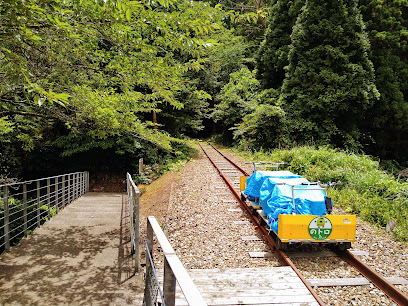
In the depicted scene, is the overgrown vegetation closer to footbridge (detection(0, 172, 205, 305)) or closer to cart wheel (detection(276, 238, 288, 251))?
cart wheel (detection(276, 238, 288, 251))

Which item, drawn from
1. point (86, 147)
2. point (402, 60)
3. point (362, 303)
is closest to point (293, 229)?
point (362, 303)

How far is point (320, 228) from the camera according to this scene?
5270mm

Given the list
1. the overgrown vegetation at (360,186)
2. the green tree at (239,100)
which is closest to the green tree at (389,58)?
the green tree at (239,100)

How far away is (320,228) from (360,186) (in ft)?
15.6

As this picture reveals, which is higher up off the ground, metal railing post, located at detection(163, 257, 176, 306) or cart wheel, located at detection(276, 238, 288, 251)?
metal railing post, located at detection(163, 257, 176, 306)

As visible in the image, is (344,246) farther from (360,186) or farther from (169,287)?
(169,287)

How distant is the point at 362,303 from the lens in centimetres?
402

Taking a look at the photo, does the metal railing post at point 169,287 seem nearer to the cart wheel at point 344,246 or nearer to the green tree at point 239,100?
the cart wheel at point 344,246

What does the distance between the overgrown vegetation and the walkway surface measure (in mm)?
5829

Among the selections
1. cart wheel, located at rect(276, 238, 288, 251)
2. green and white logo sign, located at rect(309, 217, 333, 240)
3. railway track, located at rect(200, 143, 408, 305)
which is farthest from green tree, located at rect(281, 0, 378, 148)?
cart wheel, located at rect(276, 238, 288, 251)

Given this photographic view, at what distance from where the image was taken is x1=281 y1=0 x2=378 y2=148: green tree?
1694 centimetres

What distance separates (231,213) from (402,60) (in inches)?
788

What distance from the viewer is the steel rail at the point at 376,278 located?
13.1ft

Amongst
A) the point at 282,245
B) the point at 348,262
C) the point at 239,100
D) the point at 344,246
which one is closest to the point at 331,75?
the point at 239,100
